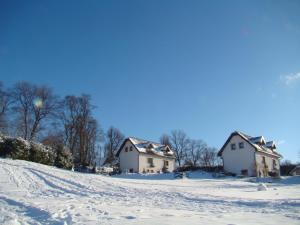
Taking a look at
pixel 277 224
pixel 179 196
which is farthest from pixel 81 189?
pixel 277 224

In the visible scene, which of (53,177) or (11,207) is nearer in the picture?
(11,207)

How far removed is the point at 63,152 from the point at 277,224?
25.7 metres

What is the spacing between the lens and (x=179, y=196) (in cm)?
1320

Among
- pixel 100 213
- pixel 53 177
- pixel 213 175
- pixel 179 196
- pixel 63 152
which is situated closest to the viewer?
pixel 100 213

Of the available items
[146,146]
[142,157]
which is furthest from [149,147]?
[142,157]

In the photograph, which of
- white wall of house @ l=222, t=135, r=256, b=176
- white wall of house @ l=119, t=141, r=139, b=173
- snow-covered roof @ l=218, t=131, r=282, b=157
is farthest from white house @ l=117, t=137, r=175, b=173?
white wall of house @ l=222, t=135, r=256, b=176

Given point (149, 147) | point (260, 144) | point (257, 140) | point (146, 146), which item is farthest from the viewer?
point (149, 147)

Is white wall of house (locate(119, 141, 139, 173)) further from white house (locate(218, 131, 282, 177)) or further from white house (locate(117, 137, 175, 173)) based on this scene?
white house (locate(218, 131, 282, 177))

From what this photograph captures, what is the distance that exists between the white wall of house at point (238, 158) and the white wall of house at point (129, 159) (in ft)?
46.6

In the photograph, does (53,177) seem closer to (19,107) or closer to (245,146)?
(19,107)

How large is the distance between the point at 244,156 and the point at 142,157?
53.6 ft

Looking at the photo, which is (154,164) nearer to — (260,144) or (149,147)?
(149,147)

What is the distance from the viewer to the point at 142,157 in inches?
1766

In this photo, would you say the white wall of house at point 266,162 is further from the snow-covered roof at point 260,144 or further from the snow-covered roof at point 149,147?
the snow-covered roof at point 149,147
